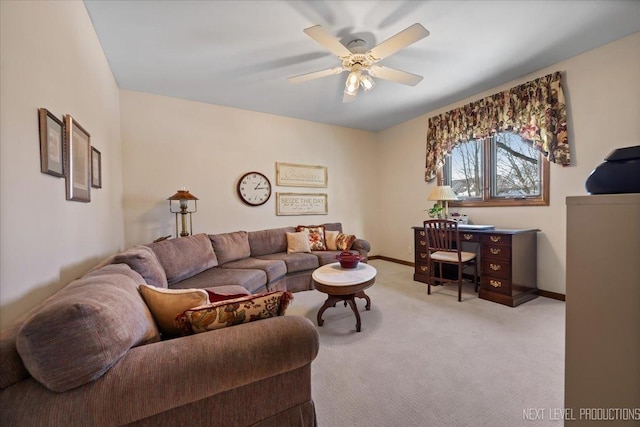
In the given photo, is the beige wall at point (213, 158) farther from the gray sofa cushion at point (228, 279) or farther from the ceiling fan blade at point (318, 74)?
the ceiling fan blade at point (318, 74)

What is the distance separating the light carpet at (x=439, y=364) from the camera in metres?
1.41

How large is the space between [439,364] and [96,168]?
3.11 m

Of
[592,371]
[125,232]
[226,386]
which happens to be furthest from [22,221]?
[125,232]

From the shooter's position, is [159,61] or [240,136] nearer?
[159,61]

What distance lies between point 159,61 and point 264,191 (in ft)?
7.09

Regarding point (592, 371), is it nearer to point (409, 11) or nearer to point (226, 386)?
point (226, 386)

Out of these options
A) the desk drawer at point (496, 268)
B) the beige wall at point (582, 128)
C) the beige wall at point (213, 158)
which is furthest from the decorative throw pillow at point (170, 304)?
the beige wall at point (582, 128)

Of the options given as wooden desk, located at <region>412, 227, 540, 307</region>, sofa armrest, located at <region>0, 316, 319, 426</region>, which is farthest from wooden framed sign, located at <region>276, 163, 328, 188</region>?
sofa armrest, located at <region>0, 316, 319, 426</region>

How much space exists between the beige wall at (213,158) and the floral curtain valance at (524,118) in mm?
2028

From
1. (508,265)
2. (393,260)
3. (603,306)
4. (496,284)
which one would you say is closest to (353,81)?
(603,306)

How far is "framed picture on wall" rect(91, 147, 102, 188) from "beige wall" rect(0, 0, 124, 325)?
0.37 feet

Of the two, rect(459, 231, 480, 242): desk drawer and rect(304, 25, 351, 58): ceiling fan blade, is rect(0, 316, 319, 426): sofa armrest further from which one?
rect(459, 231, 480, 242): desk drawer

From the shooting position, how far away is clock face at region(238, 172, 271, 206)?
4137 mm

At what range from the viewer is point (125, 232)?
340cm
